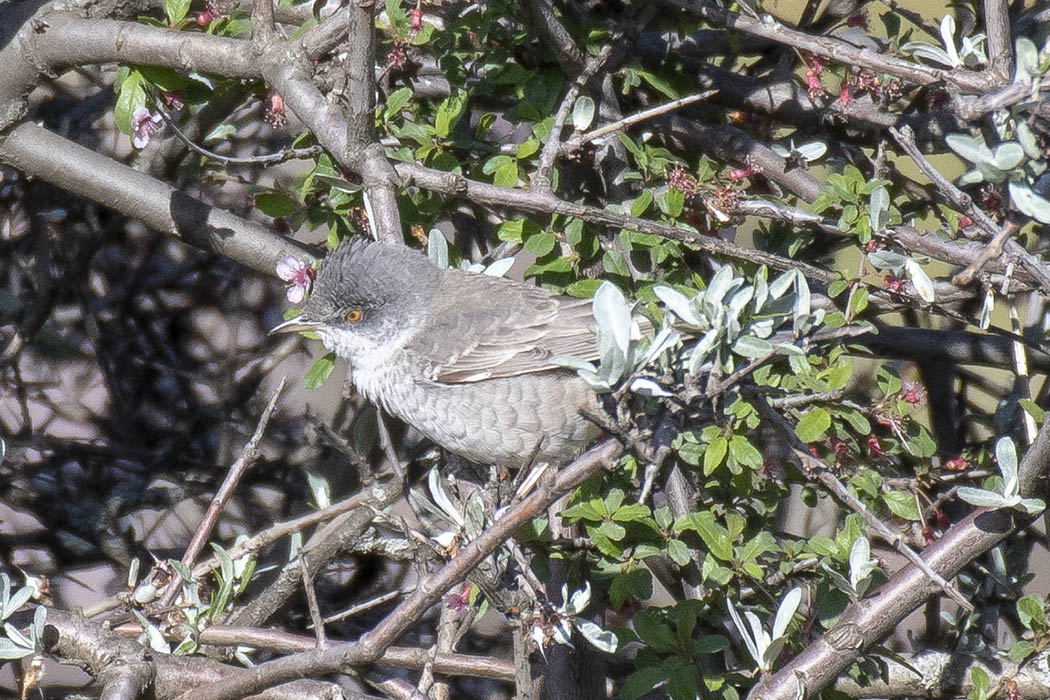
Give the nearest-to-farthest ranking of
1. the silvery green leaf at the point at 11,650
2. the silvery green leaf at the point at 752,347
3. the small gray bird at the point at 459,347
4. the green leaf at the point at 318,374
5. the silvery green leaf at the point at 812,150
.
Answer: the silvery green leaf at the point at 752,347 → the silvery green leaf at the point at 11,650 → the silvery green leaf at the point at 812,150 → the green leaf at the point at 318,374 → the small gray bird at the point at 459,347

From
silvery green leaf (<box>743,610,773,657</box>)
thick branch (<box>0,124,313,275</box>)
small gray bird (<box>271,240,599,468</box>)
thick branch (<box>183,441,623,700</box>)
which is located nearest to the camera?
thick branch (<box>183,441,623,700</box>)

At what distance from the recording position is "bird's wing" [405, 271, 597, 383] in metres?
3.54

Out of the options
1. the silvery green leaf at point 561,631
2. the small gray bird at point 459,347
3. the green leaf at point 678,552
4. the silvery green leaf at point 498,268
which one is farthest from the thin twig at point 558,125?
the silvery green leaf at point 561,631

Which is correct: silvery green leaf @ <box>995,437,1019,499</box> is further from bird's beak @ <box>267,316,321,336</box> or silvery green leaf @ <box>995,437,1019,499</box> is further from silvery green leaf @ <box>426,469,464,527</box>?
bird's beak @ <box>267,316,321,336</box>

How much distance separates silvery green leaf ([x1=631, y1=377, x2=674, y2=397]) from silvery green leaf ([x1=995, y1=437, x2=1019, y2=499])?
32.9 inches

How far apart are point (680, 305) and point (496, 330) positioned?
141 cm

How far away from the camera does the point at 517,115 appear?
10.2 ft

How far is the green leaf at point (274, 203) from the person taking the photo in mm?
3295

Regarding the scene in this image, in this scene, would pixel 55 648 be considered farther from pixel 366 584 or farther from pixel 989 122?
pixel 989 122

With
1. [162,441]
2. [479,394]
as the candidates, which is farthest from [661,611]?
[162,441]

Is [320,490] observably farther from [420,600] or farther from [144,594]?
[420,600]

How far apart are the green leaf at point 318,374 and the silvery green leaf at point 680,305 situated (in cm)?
135

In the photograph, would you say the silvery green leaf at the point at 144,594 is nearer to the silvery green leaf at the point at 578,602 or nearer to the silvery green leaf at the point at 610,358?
the silvery green leaf at the point at 578,602

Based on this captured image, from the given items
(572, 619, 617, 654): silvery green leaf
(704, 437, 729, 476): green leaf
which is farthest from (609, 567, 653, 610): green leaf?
(704, 437, 729, 476): green leaf
